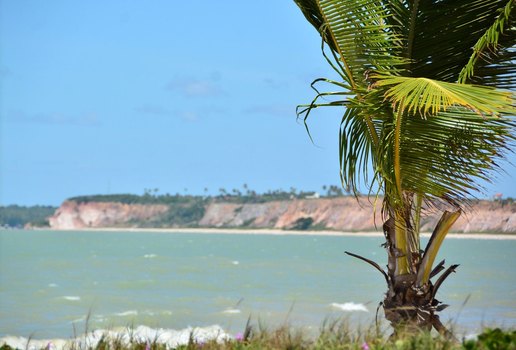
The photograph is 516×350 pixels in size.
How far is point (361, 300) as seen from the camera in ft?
96.2

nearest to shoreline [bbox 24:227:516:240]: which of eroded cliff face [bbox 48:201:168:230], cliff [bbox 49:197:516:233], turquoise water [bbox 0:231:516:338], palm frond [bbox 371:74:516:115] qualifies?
cliff [bbox 49:197:516:233]

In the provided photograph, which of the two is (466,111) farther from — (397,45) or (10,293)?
(10,293)

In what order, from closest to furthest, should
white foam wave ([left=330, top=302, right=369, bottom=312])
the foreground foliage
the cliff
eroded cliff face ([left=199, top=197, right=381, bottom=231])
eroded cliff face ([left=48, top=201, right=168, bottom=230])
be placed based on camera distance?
the foreground foliage < white foam wave ([left=330, top=302, right=369, bottom=312]) < the cliff < eroded cliff face ([left=199, top=197, right=381, bottom=231]) < eroded cliff face ([left=48, top=201, right=168, bottom=230])

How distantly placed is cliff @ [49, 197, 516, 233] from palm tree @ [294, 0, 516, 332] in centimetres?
8010

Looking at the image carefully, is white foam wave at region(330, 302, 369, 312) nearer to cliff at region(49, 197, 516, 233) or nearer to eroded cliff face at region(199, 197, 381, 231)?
cliff at region(49, 197, 516, 233)

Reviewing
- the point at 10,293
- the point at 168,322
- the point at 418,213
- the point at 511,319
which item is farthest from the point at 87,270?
the point at 418,213

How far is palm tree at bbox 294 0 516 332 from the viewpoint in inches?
312

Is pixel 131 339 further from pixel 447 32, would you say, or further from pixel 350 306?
pixel 350 306

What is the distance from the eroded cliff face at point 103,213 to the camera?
171 m

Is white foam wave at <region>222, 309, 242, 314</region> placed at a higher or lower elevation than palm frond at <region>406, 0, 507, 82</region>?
lower

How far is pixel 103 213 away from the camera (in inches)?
6786

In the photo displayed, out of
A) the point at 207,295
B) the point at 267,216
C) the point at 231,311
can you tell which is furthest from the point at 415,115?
the point at 267,216

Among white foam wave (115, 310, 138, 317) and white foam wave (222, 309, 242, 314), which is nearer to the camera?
white foam wave (222, 309, 242, 314)

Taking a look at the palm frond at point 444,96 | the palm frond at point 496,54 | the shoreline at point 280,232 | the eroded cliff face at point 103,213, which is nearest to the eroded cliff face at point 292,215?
the shoreline at point 280,232
